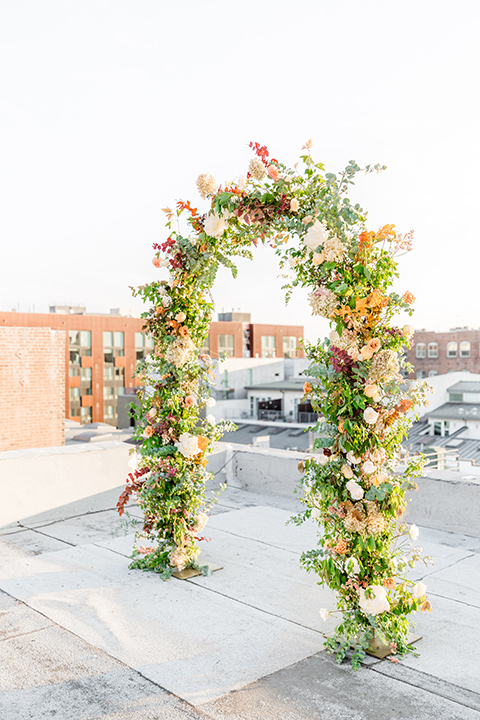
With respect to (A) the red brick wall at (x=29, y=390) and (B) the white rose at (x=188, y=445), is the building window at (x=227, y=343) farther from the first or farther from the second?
(B) the white rose at (x=188, y=445)

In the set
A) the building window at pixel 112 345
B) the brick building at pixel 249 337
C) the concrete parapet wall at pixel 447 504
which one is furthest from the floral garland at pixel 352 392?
the brick building at pixel 249 337

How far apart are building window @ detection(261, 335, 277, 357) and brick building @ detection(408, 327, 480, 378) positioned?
64.6 ft

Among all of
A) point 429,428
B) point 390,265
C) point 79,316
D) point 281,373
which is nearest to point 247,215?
point 390,265

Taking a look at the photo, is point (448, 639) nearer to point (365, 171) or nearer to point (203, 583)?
Result: point (203, 583)

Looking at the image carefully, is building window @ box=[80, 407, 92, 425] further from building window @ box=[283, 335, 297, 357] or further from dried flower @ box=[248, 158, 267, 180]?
dried flower @ box=[248, 158, 267, 180]

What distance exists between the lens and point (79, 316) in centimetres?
6456

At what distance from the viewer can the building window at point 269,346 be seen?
81.6 m

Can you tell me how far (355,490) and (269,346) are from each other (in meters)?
78.0

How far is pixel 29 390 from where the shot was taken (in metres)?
16.5

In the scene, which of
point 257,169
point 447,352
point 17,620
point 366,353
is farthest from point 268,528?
point 447,352

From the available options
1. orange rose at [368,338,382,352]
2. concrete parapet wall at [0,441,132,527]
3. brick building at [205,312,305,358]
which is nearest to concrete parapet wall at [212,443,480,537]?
concrete parapet wall at [0,441,132,527]

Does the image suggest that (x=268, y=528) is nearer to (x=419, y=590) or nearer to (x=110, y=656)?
(x=419, y=590)

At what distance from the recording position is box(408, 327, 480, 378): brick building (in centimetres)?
6925

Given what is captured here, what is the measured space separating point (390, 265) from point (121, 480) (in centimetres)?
631
